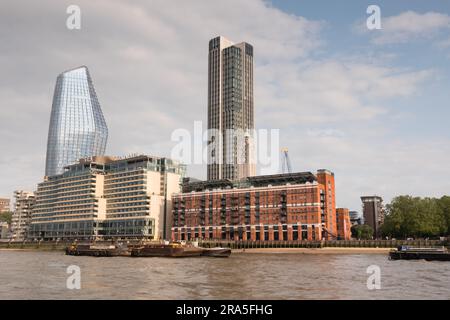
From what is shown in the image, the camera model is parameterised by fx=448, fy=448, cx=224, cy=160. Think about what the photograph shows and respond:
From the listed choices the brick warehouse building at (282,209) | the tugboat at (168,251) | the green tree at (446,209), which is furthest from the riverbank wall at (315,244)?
the tugboat at (168,251)

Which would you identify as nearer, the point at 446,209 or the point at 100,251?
the point at 100,251

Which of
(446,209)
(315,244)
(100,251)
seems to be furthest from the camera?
(446,209)

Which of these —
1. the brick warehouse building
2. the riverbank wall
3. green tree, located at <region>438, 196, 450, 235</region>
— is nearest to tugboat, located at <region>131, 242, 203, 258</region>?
the riverbank wall

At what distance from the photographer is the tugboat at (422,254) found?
4155 inches

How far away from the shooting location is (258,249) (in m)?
168

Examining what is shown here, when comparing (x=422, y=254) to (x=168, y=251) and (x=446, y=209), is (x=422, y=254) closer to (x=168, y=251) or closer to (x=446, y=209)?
(x=168, y=251)

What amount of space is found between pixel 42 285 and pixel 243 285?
928 inches

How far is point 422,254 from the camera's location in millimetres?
108438

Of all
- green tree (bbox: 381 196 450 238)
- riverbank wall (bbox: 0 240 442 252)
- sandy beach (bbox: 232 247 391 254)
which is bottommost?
sandy beach (bbox: 232 247 391 254)

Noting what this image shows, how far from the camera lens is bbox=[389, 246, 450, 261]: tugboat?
106 meters

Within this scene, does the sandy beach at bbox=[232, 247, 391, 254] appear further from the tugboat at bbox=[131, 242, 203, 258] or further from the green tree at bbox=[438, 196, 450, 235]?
the tugboat at bbox=[131, 242, 203, 258]

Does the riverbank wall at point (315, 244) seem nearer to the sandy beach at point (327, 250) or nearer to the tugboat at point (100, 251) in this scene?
the sandy beach at point (327, 250)

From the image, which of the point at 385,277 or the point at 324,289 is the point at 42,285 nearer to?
the point at 324,289

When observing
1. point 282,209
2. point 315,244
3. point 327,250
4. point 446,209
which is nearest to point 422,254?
point 327,250
